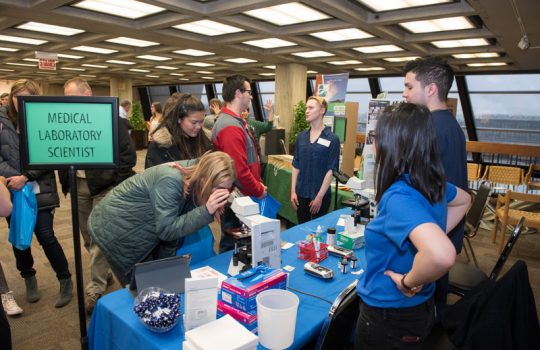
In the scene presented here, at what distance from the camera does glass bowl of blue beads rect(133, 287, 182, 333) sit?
3.71 feet

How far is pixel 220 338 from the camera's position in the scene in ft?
3.20

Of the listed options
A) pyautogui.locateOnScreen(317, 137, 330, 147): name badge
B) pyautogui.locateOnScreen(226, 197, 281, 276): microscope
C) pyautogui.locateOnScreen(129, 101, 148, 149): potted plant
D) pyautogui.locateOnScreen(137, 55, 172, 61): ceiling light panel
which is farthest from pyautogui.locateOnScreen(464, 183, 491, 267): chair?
pyautogui.locateOnScreen(129, 101, 148, 149): potted plant

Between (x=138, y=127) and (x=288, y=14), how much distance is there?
10110mm

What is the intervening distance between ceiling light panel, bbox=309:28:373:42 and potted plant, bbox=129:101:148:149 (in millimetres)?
9364

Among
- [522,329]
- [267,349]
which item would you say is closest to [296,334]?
[267,349]

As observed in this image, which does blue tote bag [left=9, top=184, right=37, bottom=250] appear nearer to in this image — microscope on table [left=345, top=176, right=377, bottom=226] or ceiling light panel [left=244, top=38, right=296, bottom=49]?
microscope on table [left=345, top=176, right=377, bottom=226]

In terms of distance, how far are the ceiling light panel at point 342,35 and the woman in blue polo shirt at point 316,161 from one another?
2685 millimetres

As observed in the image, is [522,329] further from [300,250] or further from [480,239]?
[480,239]

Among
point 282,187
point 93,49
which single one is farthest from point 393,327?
point 93,49

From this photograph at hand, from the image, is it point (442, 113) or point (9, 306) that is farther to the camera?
point (9, 306)

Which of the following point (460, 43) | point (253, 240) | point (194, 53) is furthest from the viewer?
point (194, 53)

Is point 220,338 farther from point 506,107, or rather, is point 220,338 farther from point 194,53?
point 506,107

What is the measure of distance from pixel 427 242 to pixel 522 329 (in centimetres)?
46

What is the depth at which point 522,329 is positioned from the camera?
106 cm
